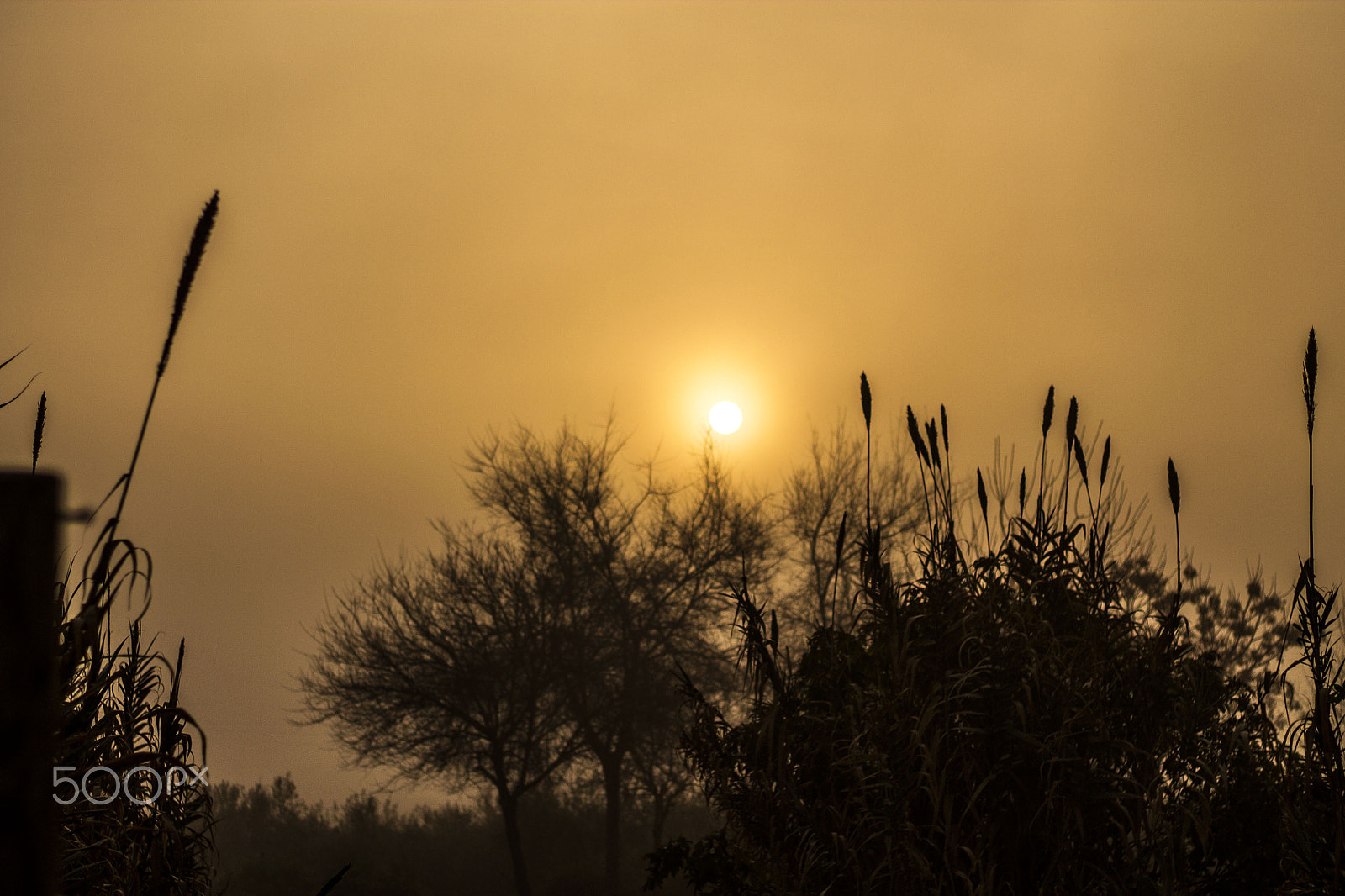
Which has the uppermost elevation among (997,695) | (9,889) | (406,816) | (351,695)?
(351,695)

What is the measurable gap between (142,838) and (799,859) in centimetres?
261

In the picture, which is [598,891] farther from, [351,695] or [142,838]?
[142,838]

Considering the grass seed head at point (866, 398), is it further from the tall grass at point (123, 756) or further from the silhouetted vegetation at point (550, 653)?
the silhouetted vegetation at point (550, 653)

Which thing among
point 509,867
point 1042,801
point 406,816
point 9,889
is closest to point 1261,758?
point 1042,801

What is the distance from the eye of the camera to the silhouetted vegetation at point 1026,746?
146 inches

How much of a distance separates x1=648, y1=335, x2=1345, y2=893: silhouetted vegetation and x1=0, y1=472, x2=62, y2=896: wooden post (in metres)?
3.34

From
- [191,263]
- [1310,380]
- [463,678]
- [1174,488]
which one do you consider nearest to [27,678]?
[191,263]

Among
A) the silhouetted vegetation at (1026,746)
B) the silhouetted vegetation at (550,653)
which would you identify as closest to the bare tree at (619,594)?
the silhouetted vegetation at (550,653)

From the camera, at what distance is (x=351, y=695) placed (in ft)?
60.2

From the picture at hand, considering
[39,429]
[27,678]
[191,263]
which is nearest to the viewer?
[27,678]

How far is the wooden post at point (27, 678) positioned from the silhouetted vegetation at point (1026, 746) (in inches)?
132

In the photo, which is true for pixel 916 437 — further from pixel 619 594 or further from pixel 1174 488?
pixel 619 594

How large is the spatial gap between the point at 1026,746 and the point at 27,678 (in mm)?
3773

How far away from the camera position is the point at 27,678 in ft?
2.04
